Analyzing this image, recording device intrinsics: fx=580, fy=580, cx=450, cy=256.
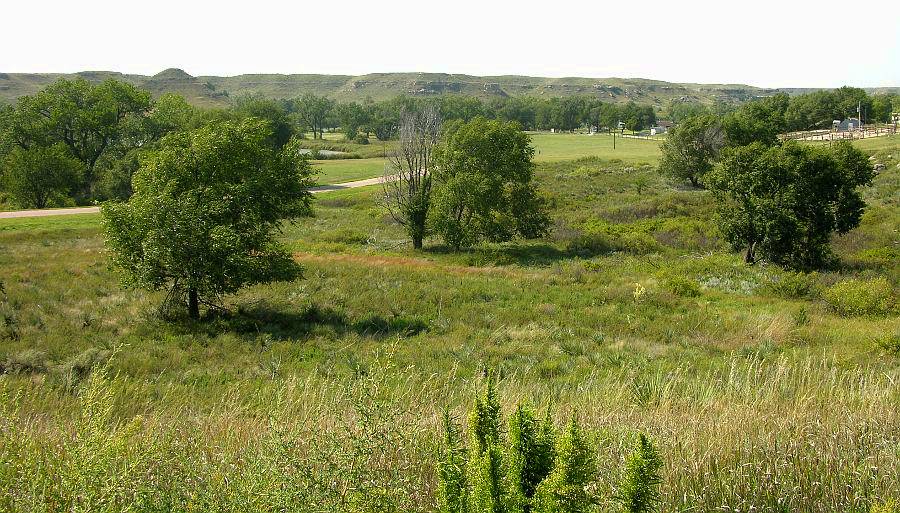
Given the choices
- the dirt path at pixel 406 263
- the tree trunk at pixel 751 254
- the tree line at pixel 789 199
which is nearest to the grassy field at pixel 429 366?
the dirt path at pixel 406 263

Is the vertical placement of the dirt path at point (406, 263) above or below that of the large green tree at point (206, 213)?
below

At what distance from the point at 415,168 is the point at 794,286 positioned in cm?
2205

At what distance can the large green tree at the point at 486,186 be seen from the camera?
33156 millimetres

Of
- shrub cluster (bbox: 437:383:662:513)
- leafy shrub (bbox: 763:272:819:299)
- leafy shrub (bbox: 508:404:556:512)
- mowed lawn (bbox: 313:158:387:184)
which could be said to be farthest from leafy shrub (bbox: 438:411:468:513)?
mowed lawn (bbox: 313:158:387:184)

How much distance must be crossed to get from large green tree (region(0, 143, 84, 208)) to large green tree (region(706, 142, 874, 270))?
187 feet

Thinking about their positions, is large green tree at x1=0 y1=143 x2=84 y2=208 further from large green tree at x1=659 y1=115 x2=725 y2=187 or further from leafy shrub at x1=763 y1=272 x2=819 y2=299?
leafy shrub at x1=763 y1=272 x2=819 y2=299

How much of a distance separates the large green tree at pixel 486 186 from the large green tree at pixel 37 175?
41.0 meters

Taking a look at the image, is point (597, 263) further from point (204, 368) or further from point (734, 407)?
point (734, 407)

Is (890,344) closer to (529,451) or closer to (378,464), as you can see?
(529,451)

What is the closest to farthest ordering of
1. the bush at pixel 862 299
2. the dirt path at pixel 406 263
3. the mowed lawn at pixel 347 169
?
the bush at pixel 862 299
the dirt path at pixel 406 263
the mowed lawn at pixel 347 169

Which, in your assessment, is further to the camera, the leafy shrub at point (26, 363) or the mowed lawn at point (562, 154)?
the mowed lawn at point (562, 154)

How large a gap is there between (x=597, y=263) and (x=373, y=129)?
116 metres

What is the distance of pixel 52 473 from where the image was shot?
4.04m

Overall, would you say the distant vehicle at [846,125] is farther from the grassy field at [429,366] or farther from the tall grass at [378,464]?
the tall grass at [378,464]
